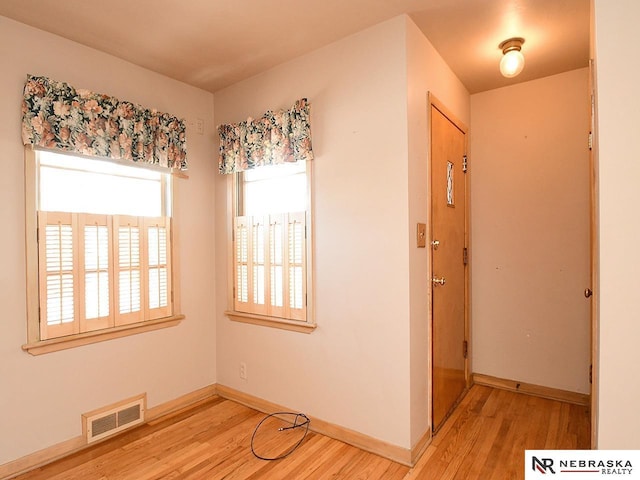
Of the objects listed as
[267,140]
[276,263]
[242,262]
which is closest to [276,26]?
[267,140]

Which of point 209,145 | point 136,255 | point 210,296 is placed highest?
point 209,145

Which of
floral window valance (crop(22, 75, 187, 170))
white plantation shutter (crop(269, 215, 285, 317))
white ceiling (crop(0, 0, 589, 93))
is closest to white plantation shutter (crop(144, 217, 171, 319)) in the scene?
floral window valance (crop(22, 75, 187, 170))

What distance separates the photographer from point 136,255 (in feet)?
8.11

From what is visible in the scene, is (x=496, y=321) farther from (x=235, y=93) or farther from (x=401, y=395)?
(x=235, y=93)

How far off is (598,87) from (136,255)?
268 cm

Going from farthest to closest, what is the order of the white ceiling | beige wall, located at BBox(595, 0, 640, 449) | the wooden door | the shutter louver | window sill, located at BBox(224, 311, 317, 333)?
1. the shutter louver
2. window sill, located at BBox(224, 311, 317, 333)
3. the wooden door
4. the white ceiling
5. beige wall, located at BBox(595, 0, 640, 449)

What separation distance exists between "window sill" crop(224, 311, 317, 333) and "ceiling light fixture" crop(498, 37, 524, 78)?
206cm

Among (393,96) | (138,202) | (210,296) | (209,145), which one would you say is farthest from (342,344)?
(209,145)

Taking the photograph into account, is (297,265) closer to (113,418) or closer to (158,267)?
(158,267)

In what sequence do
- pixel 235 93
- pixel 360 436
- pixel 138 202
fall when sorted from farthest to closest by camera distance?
pixel 235 93, pixel 138 202, pixel 360 436

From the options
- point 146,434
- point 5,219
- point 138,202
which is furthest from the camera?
point 138,202

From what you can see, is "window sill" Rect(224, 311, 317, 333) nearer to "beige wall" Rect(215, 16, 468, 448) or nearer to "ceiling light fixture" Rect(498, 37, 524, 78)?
"beige wall" Rect(215, 16, 468, 448)

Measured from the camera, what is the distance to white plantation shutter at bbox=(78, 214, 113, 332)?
220 centimetres

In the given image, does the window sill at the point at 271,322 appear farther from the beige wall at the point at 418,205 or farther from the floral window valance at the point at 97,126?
the floral window valance at the point at 97,126
